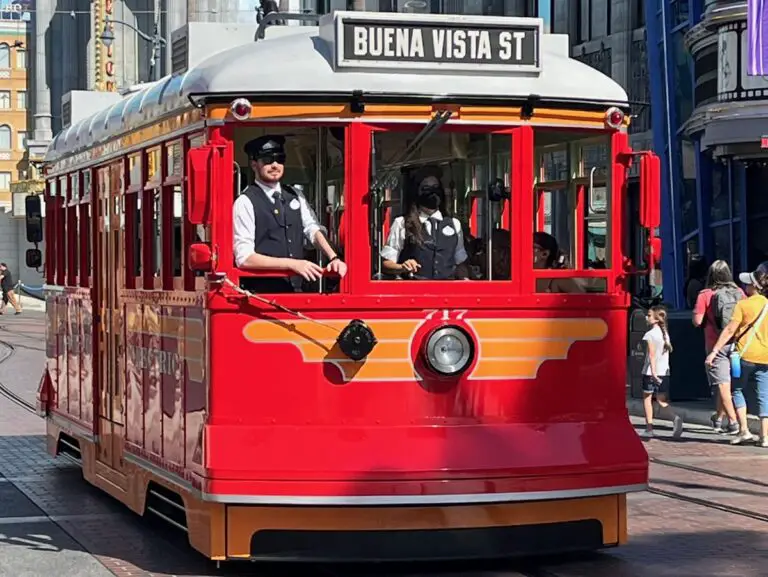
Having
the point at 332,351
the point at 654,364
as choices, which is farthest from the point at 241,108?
the point at 654,364

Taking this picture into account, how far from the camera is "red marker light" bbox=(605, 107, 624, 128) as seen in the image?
28.3 ft

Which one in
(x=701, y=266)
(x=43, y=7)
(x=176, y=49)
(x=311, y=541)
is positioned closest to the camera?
(x=311, y=541)

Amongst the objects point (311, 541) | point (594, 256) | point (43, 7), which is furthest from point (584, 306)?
point (43, 7)

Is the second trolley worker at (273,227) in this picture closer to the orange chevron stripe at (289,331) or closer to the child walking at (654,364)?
the orange chevron stripe at (289,331)

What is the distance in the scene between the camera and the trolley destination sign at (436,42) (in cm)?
825

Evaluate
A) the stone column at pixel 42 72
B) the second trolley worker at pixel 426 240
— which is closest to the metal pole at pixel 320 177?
the second trolley worker at pixel 426 240

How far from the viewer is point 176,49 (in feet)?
31.1

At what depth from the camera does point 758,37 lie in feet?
59.7

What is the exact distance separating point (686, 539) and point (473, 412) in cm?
225

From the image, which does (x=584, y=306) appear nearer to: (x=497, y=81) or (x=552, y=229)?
(x=552, y=229)

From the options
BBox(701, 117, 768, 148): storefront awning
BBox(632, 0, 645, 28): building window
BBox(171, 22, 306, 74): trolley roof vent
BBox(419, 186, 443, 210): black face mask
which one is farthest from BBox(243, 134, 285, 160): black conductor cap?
BBox(632, 0, 645, 28): building window

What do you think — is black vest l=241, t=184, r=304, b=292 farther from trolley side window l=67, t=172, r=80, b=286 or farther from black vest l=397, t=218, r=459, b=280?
trolley side window l=67, t=172, r=80, b=286

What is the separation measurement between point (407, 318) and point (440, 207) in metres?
0.70

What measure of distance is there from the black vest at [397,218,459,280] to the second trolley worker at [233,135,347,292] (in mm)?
409
